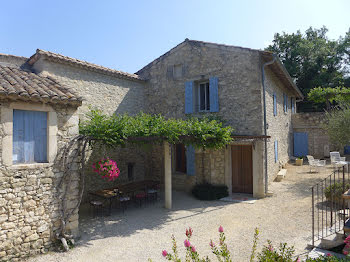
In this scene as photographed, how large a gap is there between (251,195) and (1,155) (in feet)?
26.8

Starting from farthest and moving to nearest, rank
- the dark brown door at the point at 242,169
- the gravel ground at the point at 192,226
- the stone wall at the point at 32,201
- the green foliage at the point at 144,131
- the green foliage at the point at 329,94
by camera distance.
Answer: the green foliage at the point at 329,94, the dark brown door at the point at 242,169, the green foliage at the point at 144,131, the gravel ground at the point at 192,226, the stone wall at the point at 32,201

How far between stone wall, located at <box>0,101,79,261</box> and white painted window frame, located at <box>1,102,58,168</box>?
3cm

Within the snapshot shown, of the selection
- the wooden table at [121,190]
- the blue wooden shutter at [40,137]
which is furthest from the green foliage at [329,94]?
the blue wooden shutter at [40,137]

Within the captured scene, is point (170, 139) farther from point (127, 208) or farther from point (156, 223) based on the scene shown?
point (127, 208)

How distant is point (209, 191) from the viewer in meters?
9.34

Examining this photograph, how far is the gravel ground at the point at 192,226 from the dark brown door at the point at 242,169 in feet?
3.61

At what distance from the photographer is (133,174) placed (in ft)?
36.3

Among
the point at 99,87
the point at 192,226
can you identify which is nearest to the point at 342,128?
the point at 192,226

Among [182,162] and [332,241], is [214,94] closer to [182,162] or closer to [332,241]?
[182,162]

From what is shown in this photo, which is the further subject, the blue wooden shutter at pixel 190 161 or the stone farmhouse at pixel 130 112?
the blue wooden shutter at pixel 190 161

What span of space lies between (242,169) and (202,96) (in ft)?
11.3

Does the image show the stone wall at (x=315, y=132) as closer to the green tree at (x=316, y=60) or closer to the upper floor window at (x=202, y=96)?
the green tree at (x=316, y=60)

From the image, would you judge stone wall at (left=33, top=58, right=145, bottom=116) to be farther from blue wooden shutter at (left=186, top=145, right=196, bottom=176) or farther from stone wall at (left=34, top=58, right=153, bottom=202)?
blue wooden shutter at (left=186, top=145, right=196, bottom=176)

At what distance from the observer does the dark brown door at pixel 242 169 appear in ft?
32.2
